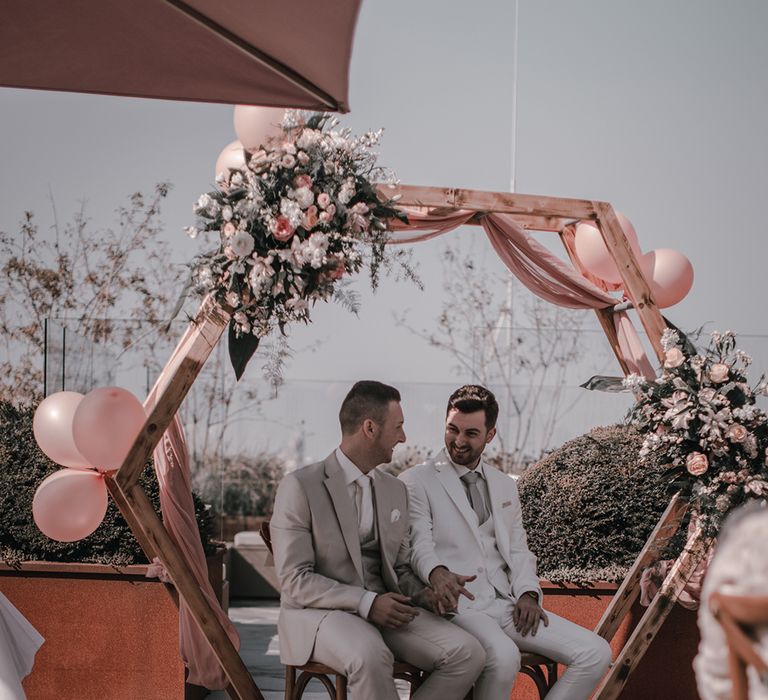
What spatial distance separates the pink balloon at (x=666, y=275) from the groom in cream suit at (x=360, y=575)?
174 centimetres

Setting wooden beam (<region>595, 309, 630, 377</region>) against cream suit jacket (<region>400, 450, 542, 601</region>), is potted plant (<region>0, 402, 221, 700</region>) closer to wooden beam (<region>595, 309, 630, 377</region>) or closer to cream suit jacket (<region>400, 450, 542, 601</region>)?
cream suit jacket (<region>400, 450, 542, 601</region>)

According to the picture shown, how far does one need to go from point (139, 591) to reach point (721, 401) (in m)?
2.93

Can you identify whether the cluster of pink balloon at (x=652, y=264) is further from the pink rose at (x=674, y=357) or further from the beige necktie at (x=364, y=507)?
the beige necktie at (x=364, y=507)

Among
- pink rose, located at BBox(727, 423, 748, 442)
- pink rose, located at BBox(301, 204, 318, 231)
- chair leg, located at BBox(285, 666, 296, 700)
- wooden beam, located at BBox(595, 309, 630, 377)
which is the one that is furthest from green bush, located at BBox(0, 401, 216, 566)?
pink rose, located at BBox(727, 423, 748, 442)

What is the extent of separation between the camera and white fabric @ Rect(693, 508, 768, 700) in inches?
51.9

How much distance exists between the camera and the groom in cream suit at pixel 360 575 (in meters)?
Result: 3.63

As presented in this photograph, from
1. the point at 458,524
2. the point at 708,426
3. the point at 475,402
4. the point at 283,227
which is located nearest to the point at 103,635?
the point at 458,524

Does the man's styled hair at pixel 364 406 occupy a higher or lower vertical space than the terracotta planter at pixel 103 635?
higher

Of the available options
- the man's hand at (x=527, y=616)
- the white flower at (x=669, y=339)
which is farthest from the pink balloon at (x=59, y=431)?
the white flower at (x=669, y=339)

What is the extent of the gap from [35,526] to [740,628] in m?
4.41

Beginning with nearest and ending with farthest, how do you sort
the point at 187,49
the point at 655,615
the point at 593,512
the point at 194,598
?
the point at 187,49
the point at 194,598
the point at 655,615
the point at 593,512

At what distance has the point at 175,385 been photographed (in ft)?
13.7

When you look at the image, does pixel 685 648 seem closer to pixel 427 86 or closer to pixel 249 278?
pixel 249 278

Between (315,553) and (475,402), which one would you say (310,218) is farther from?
(315,553)
